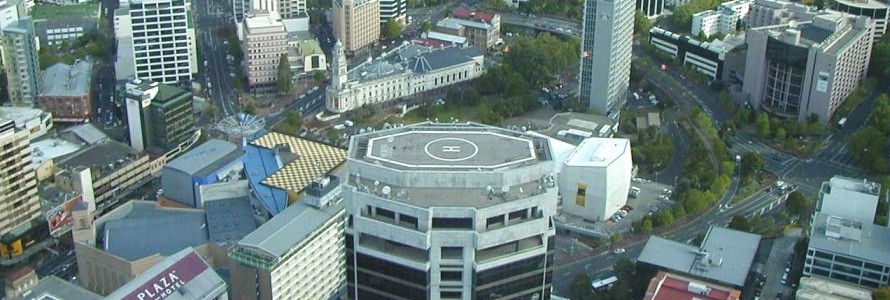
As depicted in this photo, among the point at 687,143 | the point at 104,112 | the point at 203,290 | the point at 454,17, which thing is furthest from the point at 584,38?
the point at 203,290

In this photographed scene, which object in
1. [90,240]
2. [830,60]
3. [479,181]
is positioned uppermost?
[479,181]

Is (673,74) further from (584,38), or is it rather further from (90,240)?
(90,240)

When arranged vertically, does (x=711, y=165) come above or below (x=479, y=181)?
below

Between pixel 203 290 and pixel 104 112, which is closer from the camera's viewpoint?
pixel 203 290

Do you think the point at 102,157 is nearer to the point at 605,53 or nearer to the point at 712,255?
the point at 605,53

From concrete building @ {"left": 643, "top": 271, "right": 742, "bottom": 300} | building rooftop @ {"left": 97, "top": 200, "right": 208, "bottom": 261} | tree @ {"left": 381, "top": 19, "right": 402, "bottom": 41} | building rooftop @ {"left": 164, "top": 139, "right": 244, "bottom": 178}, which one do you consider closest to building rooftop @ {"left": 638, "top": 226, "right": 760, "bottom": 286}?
concrete building @ {"left": 643, "top": 271, "right": 742, "bottom": 300}

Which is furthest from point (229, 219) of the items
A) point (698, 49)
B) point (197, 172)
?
point (698, 49)

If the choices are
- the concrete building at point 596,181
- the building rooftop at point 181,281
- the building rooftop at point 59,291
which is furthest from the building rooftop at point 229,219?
the concrete building at point 596,181
